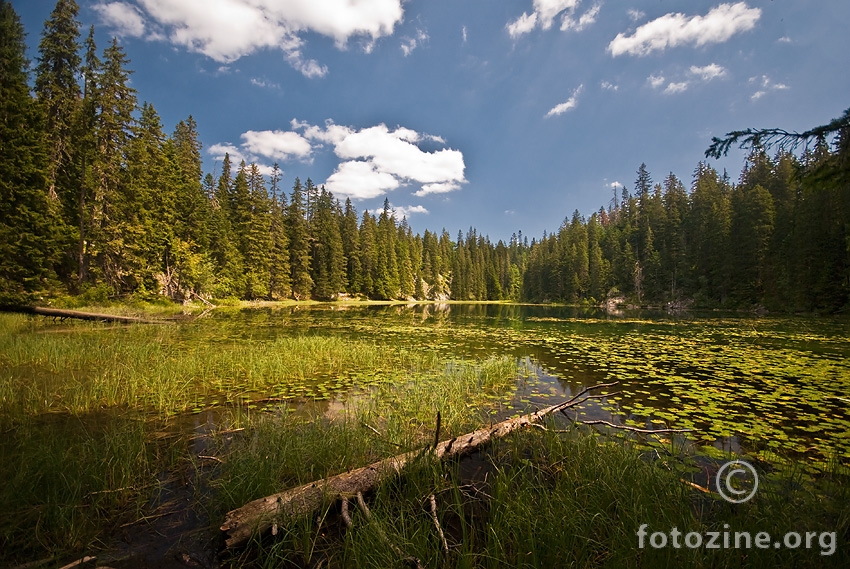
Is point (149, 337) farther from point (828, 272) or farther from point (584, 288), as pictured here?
point (584, 288)

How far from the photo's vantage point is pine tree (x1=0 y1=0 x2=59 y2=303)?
16.3m

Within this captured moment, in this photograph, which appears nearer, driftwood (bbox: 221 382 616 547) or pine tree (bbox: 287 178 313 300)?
driftwood (bbox: 221 382 616 547)

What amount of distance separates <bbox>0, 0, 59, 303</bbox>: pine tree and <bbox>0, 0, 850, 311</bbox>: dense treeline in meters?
0.07

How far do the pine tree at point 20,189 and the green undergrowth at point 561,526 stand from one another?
2232 centimetres

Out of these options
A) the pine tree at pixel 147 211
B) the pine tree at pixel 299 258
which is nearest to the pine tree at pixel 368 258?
the pine tree at pixel 299 258

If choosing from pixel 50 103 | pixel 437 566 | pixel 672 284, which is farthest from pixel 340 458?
pixel 672 284

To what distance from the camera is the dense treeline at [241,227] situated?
17.6 meters

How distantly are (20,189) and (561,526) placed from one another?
2652 centimetres

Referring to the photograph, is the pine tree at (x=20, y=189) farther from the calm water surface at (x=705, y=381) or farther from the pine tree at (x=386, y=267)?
the pine tree at (x=386, y=267)

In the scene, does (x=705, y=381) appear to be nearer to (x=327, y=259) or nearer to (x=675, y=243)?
(x=327, y=259)

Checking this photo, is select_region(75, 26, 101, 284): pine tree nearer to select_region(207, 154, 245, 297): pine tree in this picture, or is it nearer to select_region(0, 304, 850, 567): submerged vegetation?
select_region(207, 154, 245, 297): pine tree

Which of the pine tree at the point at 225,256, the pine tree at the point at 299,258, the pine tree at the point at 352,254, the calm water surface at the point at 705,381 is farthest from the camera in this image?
the pine tree at the point at 352,254

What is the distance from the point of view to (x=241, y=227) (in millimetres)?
44969

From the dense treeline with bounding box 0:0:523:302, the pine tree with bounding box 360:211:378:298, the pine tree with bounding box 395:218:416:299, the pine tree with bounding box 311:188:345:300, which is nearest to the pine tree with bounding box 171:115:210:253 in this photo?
the dense treeline with bounding box 0:0:523:302
